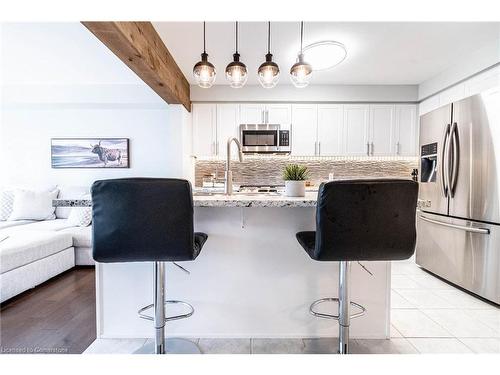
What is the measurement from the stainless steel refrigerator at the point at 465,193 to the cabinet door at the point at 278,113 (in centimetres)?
172

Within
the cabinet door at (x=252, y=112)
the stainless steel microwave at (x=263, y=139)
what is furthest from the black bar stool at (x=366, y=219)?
the cabinet door at (x=252, y=112)

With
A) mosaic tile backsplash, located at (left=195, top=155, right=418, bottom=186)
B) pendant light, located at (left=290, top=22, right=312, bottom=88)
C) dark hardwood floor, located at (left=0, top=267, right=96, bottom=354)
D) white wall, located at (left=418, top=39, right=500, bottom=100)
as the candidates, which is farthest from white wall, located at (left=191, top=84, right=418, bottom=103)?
dark hardwood floor, located at (left=0, top=267, right=96, bottom=354)

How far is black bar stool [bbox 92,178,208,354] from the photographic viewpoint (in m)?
1.04

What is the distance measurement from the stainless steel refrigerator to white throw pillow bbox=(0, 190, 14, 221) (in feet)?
16.6

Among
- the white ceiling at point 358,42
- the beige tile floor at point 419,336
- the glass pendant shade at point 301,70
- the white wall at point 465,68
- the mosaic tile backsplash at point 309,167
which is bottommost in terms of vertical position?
the beige tile floor at point 419,336

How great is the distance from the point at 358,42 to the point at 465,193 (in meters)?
1.78

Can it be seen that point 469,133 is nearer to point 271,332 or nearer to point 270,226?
point 270,226

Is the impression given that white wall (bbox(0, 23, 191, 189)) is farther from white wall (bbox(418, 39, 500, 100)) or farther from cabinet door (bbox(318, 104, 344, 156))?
white wall (bbox(418, 39, 500, 100))

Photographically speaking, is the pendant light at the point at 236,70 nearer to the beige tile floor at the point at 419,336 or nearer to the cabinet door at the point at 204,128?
the beige tile floor at the point at 419,336

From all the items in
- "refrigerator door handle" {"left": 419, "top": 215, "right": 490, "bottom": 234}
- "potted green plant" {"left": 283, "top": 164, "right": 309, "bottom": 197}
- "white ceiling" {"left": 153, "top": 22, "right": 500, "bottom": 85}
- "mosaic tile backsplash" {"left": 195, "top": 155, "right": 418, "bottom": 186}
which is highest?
"white ceiling" {"left": 153, "top": 22, "right": 500, "bottom": 85}

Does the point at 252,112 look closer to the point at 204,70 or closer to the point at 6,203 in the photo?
the point at 204,70

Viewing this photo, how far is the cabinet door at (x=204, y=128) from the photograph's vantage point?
3639mm

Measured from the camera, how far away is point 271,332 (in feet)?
5.30
